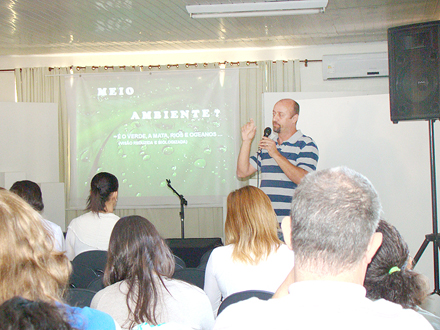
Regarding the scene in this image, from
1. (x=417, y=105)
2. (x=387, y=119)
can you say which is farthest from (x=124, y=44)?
(x=417, y=105)

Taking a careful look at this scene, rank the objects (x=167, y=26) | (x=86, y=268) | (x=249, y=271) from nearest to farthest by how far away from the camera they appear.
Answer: (x=249, y=271)
(x=86, y=268)
(x=167, y=26)

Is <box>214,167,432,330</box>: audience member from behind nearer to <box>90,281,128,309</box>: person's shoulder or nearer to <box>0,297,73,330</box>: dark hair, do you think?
<box>0,297,73,330</box>: dark hair

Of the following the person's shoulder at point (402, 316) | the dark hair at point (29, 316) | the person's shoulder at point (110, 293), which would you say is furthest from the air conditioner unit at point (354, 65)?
the dark hair at point (29, 316)

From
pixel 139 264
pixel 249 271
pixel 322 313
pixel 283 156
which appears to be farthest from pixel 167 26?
pixel 322 313

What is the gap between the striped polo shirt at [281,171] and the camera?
3.18m

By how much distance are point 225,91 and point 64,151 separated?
2.59 metres

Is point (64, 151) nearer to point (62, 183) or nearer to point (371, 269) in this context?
point (62, 183)

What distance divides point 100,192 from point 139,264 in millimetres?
1553

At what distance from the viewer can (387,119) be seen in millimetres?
3867

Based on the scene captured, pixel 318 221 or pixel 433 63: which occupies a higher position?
pixel 433 63

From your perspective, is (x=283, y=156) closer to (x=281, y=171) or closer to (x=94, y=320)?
(x=281, y=171)

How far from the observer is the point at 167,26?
5172 mm

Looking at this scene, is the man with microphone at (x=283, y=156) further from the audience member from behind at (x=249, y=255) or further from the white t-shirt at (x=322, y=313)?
the white t-shirt at (x=322, y=313)

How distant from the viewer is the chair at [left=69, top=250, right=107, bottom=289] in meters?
2.33
